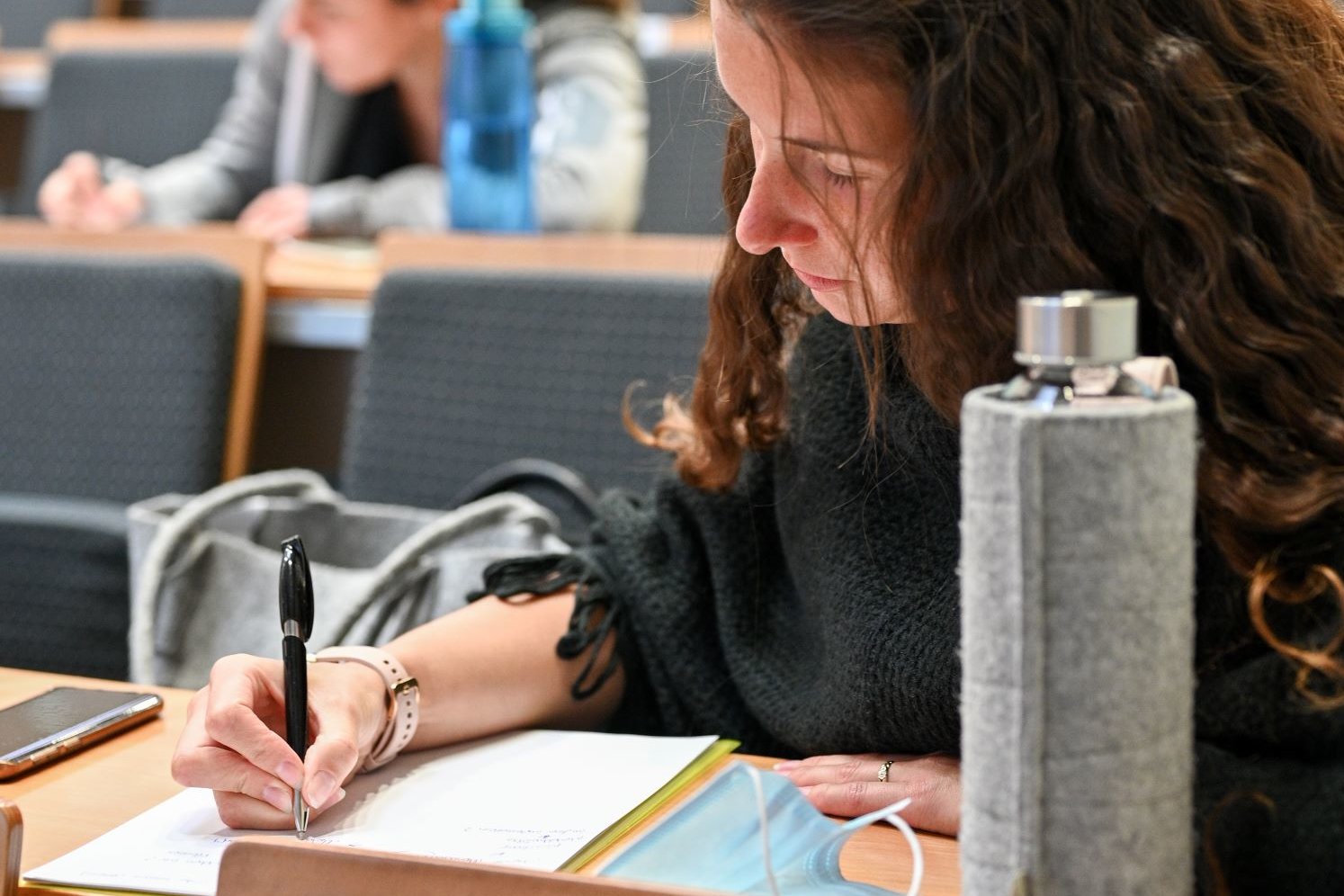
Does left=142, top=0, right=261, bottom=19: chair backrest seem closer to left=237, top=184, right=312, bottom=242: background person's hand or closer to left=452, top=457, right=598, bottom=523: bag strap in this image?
left=237, top=184, right=312, bottom=242: background person's hand

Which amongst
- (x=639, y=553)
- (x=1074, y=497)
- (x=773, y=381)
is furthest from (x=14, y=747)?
(x=1074, y=497)

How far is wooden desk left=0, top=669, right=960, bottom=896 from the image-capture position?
688 millimetres

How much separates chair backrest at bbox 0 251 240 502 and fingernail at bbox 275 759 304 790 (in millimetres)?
928

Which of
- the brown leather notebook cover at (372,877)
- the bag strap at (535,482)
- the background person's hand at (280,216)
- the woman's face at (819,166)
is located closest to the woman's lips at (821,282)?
the woman's face at (819,166)

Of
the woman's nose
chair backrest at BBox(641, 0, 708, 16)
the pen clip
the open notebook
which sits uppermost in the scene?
chair backrest at BBox(641, 0, 708, 16)

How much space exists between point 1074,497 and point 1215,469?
0.57 ft

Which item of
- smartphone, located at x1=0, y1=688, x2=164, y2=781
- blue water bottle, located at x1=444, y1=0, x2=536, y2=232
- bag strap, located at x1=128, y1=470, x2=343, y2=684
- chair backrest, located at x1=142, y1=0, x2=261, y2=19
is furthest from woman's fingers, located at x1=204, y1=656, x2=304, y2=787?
chair backrest, located at x1=142, y1=0, x2=261, y2=19

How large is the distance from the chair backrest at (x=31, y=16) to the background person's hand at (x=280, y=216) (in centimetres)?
134

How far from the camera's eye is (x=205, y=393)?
5.30 ft

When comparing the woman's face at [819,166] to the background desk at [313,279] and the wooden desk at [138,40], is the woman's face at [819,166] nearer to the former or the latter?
the background desk at [313,279]

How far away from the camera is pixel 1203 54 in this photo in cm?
67

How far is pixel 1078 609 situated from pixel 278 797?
0.42m

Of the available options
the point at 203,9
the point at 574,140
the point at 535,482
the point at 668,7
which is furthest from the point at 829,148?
the point at 203,9

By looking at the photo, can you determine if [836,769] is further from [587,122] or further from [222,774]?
[587,122]
